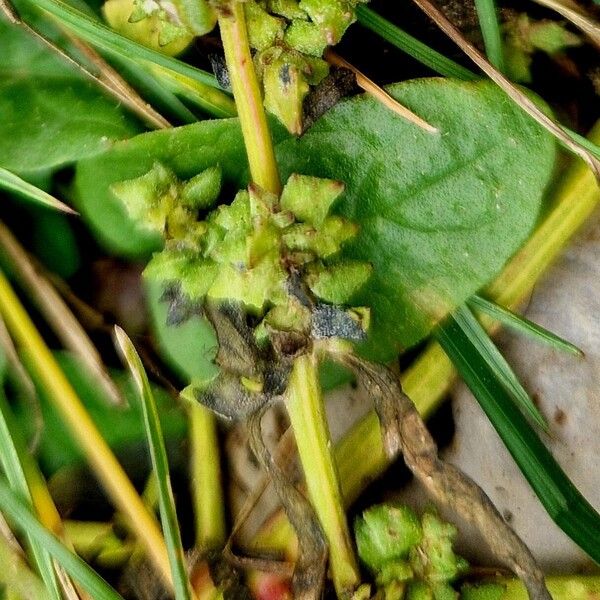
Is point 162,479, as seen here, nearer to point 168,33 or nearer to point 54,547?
point 54,547

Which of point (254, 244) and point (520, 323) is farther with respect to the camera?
point (520, 323)

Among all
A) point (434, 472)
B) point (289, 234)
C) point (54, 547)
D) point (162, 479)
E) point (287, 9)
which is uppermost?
point (287, 9)

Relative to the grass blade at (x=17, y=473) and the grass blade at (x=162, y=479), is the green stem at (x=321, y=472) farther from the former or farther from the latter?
the grass blade at (x=17, y=473)

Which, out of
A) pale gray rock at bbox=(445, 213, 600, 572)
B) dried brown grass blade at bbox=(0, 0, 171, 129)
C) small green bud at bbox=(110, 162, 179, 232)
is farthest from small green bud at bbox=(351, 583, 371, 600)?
dried brown grass blade at bbox=(0, 0, 171, 129)

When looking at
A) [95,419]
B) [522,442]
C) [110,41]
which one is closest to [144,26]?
[110,41]

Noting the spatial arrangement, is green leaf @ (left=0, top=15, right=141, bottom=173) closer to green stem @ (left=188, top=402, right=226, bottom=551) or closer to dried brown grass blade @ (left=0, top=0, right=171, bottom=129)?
dried brown grass blade @ (left=0, top=0, right=171, bottom=129)

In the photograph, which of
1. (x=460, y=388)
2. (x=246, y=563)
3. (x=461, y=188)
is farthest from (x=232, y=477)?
(x=461, y=188)
